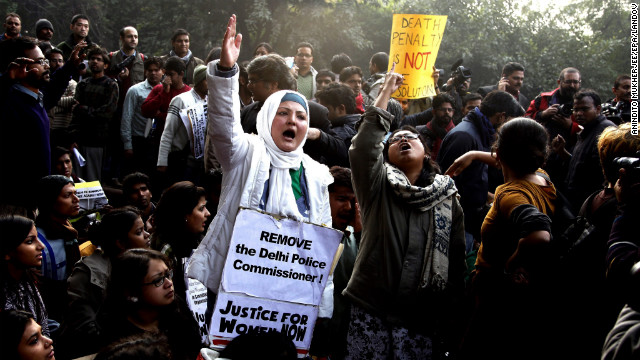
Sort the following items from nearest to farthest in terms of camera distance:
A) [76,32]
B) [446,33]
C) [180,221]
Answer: [180,221], [76,32], [446,33]

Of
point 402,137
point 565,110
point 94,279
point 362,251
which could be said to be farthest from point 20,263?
point 565,110

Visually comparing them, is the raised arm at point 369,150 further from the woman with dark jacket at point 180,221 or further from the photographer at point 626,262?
the woman with dark jacket at point 180,221

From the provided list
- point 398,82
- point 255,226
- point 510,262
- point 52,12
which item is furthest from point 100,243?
point 52,12

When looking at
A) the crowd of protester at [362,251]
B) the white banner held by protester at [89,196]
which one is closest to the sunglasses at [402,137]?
the crowd of protester at [362,251]

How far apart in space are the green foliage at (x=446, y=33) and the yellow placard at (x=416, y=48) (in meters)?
11.0

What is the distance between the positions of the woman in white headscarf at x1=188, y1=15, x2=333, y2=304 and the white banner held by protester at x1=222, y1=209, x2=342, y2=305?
0.16m

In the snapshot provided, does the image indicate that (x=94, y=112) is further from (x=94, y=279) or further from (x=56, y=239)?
(x=94, y=279)

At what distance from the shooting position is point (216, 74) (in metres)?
2.97

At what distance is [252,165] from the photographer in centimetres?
312

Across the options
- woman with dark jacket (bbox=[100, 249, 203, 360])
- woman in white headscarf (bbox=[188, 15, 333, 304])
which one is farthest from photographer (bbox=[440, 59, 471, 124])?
woman with dark jacket (bbox=[100, 249, 203, 360])

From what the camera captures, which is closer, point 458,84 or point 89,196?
point 89,196

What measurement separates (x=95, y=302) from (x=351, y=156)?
1742 millimetres

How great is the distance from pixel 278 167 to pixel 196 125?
275 cm

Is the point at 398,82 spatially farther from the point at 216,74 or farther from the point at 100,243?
the point at 100,243
